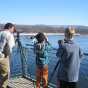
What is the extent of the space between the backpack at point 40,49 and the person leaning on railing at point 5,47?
0.53 meters

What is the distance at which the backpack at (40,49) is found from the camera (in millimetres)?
5992

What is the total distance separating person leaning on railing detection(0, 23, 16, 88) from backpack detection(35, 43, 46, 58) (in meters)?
0.53

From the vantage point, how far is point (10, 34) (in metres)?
5.76

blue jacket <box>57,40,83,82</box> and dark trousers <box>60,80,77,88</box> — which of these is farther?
dark trousers <box>60,80,77,88</box>

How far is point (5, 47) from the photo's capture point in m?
5.79

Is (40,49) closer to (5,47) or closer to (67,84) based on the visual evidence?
(5,47)

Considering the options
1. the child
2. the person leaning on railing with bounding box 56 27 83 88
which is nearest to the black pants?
the person leaning on railing with bounding box 56 27 83 88

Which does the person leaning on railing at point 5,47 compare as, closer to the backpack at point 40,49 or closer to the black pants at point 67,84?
the backpack at point 40,49

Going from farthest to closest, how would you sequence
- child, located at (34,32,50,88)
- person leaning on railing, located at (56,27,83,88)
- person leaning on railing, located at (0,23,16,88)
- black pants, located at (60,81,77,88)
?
child, located at (34,32,50,88) < person leaning on railing, located at (0,23,16,88) < black pants, located at (60,81,77,88) < person leaning on railing, located at (56,27,83,88)

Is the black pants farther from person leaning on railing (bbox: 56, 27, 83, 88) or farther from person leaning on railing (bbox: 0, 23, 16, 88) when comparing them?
person leaning on railing (bbox: 0, 23, 16, 88)

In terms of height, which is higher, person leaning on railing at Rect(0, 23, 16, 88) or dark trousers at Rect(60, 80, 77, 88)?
person leaning on railing at Rect(0, 23, 16, 88)

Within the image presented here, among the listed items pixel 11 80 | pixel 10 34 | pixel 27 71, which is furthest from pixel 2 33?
pixel 27 71

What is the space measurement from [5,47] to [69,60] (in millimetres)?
1551

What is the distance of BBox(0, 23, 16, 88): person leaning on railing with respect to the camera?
5727 millimetres
